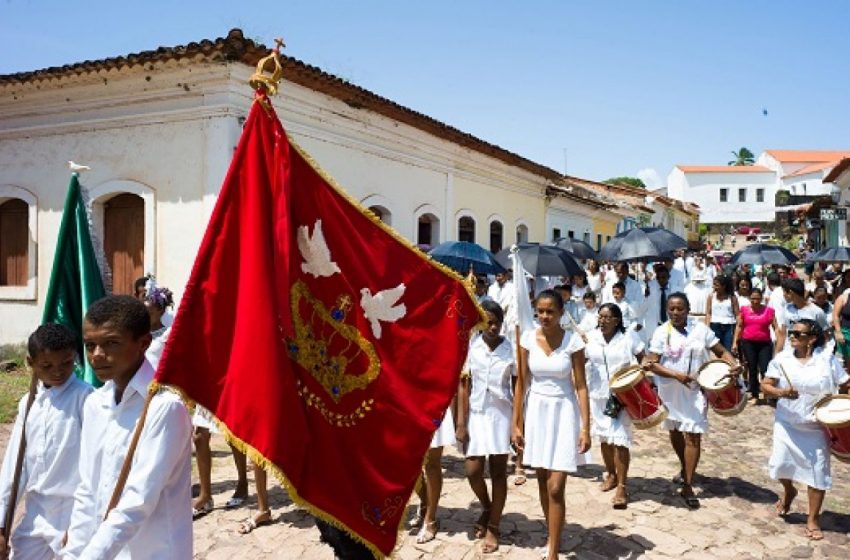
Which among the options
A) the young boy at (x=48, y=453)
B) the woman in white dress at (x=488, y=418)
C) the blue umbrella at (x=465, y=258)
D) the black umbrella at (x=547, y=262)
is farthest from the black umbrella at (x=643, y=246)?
the young boy at (x=48, y=453)

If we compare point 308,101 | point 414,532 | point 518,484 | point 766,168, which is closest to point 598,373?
point 518,484

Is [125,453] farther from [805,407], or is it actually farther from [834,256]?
[834,256]

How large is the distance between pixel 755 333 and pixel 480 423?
19.7 feet

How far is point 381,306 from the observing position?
295cm

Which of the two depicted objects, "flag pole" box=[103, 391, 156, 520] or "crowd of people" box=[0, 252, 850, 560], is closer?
"flag pole" box=[103, 391, 156, 520]

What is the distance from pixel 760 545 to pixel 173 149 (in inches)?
327

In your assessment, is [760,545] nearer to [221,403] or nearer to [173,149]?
[221,403]

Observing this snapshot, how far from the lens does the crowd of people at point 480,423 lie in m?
2.30

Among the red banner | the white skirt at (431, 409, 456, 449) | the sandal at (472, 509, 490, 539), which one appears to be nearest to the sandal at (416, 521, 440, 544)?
the sandal at (472, 509, 490, 539)

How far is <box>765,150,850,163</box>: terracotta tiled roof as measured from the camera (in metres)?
64.3

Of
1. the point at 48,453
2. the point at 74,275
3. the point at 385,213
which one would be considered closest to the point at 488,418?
the point at 48,453

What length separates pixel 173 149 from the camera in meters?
9.07

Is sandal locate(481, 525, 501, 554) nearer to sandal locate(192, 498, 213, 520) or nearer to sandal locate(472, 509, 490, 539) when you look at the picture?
sandal locate(472, 509, 490, 539)

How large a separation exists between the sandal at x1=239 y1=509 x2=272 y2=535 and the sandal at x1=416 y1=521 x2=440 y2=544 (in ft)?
3.85
